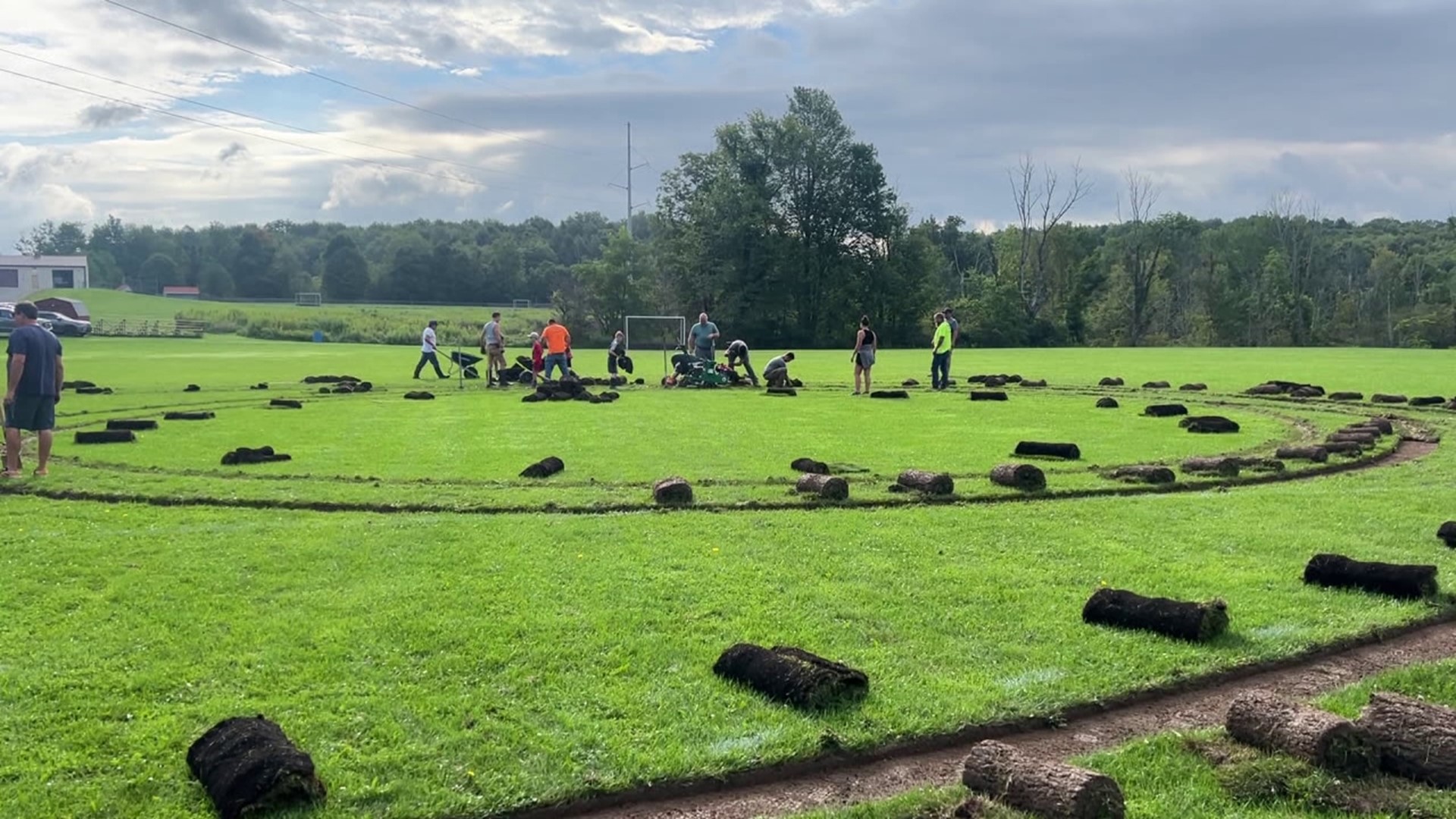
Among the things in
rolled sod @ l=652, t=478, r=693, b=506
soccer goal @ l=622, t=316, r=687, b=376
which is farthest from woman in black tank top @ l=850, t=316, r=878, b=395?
soccer goal @ l=622, t=316, r=687, b=376

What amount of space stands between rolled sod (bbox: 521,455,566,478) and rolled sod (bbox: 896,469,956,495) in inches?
179

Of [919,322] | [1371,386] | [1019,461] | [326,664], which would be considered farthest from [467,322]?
[326,664]

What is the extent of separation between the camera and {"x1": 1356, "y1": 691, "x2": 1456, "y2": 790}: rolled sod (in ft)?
15.0

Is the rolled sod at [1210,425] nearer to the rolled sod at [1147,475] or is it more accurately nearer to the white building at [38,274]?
the rolled sod at [1147,475]

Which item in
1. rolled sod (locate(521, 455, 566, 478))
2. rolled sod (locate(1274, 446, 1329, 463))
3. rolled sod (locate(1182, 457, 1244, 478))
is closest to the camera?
rolled sod (locate(1182, 457, 1244, 478))

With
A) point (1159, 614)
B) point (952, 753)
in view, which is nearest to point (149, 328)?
point (1159, 614)

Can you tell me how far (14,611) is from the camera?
24.0 ft

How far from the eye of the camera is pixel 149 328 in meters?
79.4

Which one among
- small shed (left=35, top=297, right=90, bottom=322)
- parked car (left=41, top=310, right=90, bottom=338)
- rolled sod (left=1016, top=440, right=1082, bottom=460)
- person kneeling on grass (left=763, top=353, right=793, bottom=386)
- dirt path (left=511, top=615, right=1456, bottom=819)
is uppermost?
small shed (left=35, top=297, right=90, bottom=322)

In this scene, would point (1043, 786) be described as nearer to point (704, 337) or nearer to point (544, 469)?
point (544, 469)

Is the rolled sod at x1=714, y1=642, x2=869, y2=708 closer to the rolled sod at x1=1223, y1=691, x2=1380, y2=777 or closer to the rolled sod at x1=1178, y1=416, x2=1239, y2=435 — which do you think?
the rolled sod at x1=1223, y1=691, x2=1380, y2=777

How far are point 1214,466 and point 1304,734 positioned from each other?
9386mm

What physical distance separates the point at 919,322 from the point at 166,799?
248ft

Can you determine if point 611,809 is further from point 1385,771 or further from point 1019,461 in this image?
point 1019,461
